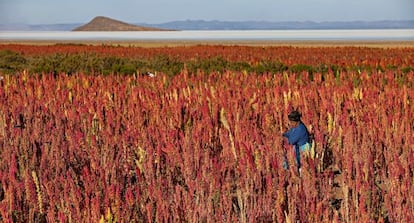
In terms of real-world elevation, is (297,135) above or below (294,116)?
below

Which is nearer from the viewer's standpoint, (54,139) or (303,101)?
(54,139)

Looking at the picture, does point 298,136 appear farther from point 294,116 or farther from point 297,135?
point 294,116

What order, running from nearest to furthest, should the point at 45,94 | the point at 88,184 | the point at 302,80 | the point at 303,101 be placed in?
the point at 88,184
the point at 303,101
the point at 45,94
the point at 302,80

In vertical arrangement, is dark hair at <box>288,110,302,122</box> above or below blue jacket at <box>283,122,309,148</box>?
above

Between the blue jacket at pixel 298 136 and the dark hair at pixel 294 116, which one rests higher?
the dark hair at pixel 294 116

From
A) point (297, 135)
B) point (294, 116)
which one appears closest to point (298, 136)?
point (297, 135)

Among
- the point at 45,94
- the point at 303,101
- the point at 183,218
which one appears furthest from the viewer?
the point at 45,94

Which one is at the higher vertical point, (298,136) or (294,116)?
(294,116)

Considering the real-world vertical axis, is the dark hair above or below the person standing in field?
above

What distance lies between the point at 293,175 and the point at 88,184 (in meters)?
1.21

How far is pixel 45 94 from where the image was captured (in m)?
8.26

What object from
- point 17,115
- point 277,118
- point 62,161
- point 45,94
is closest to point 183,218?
point 62,161

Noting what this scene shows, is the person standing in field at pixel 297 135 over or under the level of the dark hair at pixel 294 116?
under

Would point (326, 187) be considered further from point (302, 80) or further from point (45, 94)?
point (302, 80)
